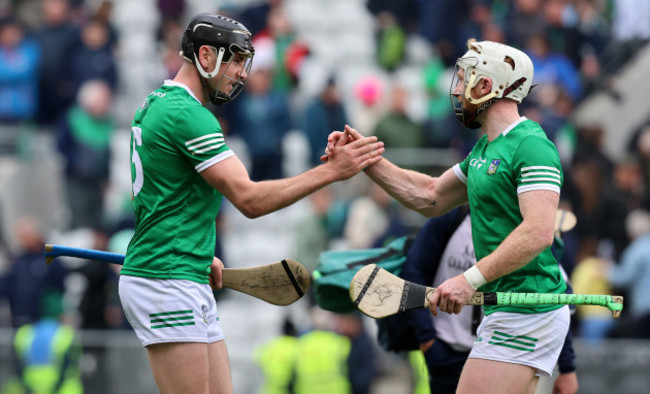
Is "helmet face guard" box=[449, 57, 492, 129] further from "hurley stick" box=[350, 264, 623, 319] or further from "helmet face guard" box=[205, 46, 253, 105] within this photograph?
"helmet face guard" box=[205, 46, 253, 105]

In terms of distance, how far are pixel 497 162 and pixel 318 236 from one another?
726 cm

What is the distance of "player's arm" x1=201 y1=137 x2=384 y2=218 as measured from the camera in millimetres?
5801

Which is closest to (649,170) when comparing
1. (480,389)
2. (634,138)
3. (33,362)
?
(634,138)

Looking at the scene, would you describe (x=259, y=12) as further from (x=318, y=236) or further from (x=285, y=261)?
(x=285, y=261)

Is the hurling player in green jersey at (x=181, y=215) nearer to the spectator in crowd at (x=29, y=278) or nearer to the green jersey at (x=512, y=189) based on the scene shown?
the green jersey at (x=512, y=189)

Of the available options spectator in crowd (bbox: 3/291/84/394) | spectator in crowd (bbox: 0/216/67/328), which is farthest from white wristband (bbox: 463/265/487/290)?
spectator in crowd (bbox: 0/216/67/328)

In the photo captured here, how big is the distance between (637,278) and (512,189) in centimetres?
665

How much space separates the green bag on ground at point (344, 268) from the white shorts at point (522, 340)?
141cm

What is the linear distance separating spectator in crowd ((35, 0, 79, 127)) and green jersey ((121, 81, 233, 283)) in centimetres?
910

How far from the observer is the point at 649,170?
43.3 feet

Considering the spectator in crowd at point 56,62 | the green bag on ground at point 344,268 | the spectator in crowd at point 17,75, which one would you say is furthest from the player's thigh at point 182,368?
the spectator in crowd at point 17,75

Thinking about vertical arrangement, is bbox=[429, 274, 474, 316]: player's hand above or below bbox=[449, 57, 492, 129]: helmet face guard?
below

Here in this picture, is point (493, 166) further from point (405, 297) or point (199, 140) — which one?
point (199, 140)

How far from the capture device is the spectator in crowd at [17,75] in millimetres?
14727
